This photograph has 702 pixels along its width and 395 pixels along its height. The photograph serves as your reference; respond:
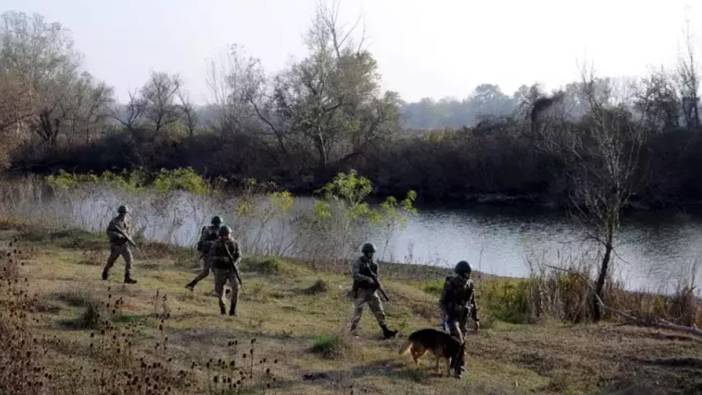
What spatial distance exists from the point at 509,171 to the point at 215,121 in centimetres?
3122

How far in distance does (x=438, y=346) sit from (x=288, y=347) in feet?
8.48

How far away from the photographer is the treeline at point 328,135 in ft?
167

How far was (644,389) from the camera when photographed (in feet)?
32.8

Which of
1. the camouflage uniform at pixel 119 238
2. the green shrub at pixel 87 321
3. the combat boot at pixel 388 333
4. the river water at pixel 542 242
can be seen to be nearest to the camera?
the green shrub at pixel 87 321

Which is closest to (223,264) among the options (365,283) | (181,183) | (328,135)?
(365,283)

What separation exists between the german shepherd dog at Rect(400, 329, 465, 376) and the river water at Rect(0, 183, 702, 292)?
925cm

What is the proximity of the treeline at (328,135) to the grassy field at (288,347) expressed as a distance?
30.4 meters

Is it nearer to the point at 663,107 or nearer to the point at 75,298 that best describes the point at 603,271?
the point at 75,298

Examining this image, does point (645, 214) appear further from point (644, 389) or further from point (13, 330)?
point (13, 330)

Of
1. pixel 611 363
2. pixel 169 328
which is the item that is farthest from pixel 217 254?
pixel 611 363

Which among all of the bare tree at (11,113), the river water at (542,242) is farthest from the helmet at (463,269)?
the bare tree at (11,113)

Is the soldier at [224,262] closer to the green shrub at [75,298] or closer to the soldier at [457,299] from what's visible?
the green shrub at [75,298]

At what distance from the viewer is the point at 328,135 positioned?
5791cm

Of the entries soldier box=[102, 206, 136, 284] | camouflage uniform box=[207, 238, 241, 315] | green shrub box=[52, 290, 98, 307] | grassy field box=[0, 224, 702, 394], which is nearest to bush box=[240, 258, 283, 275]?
grassy field box=[0, 224, 702, 394]
